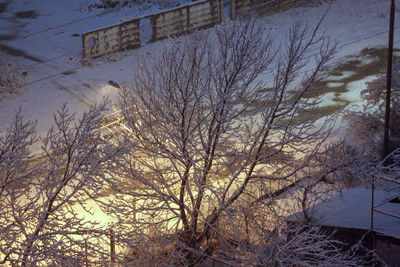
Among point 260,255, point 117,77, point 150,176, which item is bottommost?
point 260,255

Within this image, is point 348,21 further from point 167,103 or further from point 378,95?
point 167,103

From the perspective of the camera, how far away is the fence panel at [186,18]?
103 feet

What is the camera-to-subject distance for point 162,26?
31.7 m

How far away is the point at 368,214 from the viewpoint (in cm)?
1437

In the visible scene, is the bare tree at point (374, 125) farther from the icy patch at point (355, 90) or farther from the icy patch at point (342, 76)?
the icy patch at point (342, 76)

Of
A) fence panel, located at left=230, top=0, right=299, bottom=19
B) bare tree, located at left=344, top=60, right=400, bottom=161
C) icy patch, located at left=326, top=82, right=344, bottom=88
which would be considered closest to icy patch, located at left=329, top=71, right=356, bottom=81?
icy patch, located at left=326, top=82, right=344, bottom=88

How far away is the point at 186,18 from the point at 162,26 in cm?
134

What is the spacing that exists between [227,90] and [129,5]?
2303 centimetres

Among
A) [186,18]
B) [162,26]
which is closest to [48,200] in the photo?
[162,26]

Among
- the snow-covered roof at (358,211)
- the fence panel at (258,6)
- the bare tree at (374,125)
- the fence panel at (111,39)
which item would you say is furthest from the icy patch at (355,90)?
the fence panel at (111,39)

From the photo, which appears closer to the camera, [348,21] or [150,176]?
[150,176]

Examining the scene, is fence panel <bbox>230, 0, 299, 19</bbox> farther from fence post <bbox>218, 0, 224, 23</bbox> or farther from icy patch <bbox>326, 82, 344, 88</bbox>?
icy patch <bbox>326, 82, 344, 88</bbox>

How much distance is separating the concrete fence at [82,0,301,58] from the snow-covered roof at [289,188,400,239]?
16472 millimetres

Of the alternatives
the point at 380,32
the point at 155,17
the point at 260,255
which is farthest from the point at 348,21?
the point at 260,255
